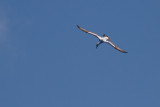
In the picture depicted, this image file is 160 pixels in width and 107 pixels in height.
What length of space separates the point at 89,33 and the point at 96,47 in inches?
387

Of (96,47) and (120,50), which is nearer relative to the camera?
(120,50)

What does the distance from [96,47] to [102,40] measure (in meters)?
5.98

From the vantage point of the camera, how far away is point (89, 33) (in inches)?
5463

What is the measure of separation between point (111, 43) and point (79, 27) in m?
8.32

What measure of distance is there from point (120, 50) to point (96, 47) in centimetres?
1142

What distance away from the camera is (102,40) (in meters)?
142

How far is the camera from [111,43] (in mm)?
139875

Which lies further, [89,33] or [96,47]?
[96,47]

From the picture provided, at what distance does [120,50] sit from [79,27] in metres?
11.0

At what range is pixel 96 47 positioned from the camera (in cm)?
14788

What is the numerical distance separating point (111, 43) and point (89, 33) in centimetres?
573

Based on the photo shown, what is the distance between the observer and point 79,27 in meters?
140

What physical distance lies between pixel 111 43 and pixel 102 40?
3196 mm
